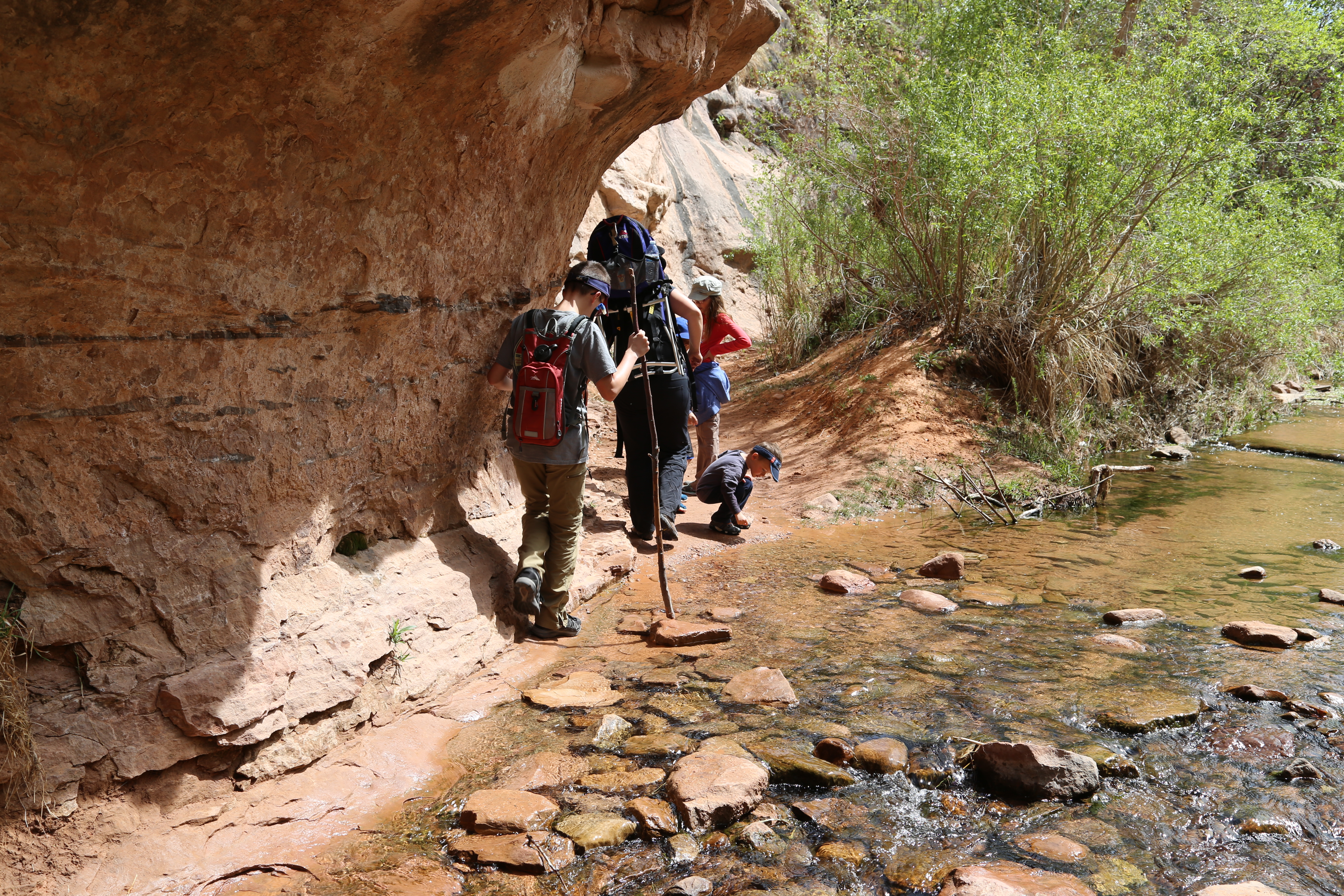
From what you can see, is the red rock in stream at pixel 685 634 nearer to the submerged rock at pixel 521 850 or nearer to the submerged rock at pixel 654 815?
the submerged rock at pixel 654 815

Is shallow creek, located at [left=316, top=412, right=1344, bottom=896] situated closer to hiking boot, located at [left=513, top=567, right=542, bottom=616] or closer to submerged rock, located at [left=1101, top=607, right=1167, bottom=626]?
submerged rock, located at [left=1101, top=607, right=1167, bottom=626]

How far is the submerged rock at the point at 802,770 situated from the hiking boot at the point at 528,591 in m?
1.52

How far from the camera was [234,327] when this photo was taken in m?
3.28

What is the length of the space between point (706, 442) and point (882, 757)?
4.01 metres

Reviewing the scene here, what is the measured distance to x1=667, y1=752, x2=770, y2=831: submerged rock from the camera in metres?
2.93

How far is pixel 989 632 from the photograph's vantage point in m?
4.74

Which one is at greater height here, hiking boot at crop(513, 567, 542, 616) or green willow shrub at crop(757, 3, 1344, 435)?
green willow shrub at crop(757, 3, 1344, 435)

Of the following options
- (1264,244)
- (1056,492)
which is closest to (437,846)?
(1056,492)

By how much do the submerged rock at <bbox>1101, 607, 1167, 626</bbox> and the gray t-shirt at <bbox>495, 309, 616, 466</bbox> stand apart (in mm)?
3017

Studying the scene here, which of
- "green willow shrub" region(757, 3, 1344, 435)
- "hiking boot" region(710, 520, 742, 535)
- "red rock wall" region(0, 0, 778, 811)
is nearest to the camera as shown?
"red rock wall" region(0, 0, 778, 811)

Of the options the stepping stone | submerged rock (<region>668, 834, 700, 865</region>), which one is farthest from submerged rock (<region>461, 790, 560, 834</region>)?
the stepping stone

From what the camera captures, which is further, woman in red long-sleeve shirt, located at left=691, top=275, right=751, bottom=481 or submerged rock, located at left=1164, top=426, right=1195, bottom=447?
submerged rock, located at left=1164, top=426, right=1195, bottom=447

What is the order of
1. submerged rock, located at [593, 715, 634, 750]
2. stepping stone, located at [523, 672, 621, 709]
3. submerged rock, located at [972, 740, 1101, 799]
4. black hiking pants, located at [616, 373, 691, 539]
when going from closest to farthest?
1. submerged rock, located at [972, 740, 1101, 799]
2. submerged rock, located at [593, 715, 634, 750]
3. stepping stone, located at [523, 672, 621, 709]
4. black hiking pants, located at [616, 373, 691, 539]

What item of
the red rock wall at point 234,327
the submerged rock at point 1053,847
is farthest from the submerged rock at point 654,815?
the red rock wall at point 234,327
